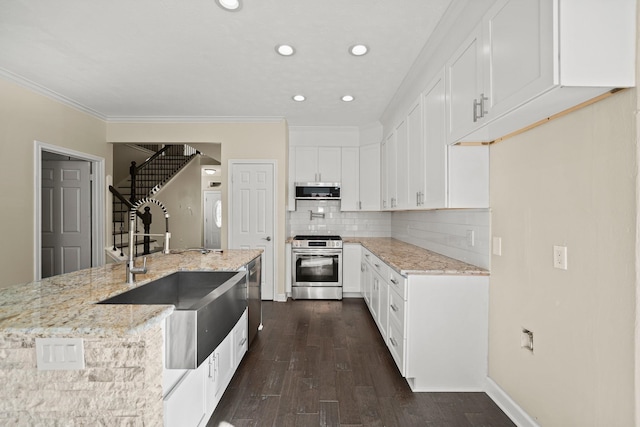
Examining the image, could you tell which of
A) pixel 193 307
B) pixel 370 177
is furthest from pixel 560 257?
pixel 370 177

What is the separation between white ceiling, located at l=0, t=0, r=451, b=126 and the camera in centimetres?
216

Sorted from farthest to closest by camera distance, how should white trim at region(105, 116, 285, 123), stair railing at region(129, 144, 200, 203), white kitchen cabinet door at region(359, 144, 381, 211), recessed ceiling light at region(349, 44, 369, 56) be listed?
stair railing at region(129, 144, 200, 203)
white kitchen cabinet door at region(359, 144, 381, 211)
white trim at region(105, 116, 285, 123)
recessed ceiling light at region(349, 44, 369, 56)

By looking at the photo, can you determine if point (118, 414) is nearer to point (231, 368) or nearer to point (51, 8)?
point (231, 368)

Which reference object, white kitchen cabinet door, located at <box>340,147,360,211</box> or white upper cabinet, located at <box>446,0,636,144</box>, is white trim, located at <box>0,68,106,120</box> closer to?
white kitchen cabinet door, located at <box>340,147,360,211</box>

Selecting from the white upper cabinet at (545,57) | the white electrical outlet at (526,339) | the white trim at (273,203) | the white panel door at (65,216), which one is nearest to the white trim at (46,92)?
the white panel door at (65,216)

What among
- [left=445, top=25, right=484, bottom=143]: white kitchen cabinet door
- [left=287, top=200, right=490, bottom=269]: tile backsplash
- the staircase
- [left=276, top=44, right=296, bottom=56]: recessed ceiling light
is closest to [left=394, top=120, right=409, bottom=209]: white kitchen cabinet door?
[left=287, top=200, right=490, bottom=269]: tile backsplash

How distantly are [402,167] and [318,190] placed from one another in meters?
1.72

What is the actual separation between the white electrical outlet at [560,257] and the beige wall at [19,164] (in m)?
4.63

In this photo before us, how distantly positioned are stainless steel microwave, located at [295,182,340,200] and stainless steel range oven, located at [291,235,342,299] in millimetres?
730

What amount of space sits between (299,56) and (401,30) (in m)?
0.90

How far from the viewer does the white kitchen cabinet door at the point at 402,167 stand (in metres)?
3.33

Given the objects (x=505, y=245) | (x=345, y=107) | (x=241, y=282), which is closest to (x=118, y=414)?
(x=241, y=282)

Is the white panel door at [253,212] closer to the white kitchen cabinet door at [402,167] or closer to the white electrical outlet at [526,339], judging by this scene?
the white kitchen cabinet door at [402,167]

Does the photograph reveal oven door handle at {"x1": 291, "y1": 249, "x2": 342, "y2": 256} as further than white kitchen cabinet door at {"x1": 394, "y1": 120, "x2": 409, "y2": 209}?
Yes
